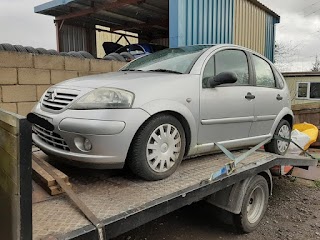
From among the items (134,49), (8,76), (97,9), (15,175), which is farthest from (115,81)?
(97,9)

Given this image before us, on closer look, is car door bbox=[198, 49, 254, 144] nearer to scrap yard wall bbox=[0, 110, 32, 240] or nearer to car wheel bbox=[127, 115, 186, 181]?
car wheel bbox=[127, 115, 186, 181]

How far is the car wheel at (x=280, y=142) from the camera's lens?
170 inches

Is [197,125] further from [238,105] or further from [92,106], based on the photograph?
[92,106]

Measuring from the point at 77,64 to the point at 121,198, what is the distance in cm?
350

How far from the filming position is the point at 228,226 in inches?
149

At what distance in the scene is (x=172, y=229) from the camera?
12.3 ft

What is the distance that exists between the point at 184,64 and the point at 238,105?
79 centimetres

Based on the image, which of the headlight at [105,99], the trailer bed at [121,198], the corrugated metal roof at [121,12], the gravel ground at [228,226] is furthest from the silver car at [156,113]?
the corrugated metal roof at [121,12]

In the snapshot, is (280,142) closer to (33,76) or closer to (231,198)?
(231,198)

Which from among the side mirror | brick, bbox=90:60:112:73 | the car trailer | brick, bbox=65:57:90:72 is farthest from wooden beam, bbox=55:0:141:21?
the car trailer

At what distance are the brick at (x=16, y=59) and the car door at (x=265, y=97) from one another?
3253mm

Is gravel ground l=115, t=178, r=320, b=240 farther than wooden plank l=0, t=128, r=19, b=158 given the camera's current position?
Yes

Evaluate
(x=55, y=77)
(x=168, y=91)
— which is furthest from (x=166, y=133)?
(x=55, y=77)

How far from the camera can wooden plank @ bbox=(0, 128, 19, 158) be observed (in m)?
1.58
